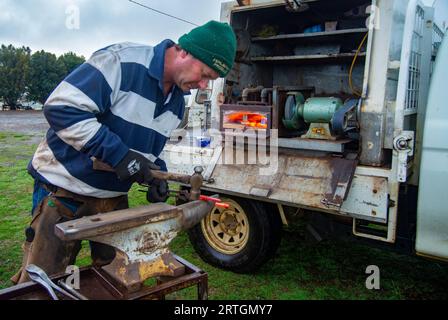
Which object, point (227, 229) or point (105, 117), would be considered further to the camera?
point (227, 229)

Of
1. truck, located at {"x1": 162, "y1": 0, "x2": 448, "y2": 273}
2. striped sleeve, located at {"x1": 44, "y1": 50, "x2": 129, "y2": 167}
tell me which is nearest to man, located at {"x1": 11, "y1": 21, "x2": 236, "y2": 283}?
striped sleeve, located at {"x1": 44, "y1": 50, "x2": 129, "y2": 167}

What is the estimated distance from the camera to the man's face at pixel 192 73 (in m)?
2.01

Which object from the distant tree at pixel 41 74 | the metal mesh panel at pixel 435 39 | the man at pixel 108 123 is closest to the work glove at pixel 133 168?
the man at pixel 108 123

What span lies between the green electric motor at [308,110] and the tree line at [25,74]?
2255 cm

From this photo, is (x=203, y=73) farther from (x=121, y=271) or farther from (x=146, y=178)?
(x=121, y=271)

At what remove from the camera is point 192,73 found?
2.03m

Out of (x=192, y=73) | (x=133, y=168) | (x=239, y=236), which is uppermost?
(x=192, y=73)

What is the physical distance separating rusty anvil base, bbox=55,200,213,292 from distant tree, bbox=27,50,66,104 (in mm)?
24835

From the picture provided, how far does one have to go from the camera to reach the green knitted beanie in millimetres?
1941

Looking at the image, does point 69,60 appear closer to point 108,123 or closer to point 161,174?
point 108,123

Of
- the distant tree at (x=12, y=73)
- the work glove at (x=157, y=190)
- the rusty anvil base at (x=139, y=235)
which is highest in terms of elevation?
the distant tree at (x=12, y=73)

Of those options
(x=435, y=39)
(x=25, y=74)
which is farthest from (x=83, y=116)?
(x=25, y=74)

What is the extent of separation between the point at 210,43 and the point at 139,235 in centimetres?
97

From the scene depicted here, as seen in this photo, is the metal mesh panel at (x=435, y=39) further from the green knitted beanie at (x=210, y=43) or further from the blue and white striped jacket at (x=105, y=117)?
the blue and white striped jacket at (x=105, y=117)
